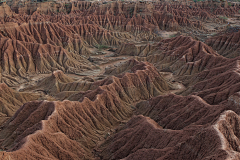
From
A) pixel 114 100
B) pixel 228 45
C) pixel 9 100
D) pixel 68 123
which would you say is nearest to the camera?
pixel 68 123

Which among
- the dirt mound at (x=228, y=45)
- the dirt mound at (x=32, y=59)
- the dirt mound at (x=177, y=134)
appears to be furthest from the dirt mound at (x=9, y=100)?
the dirt mound at (x=228, y=45)

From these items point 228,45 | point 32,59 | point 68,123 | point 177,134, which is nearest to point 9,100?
point 68,123

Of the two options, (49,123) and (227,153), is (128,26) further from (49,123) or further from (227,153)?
(227,153)

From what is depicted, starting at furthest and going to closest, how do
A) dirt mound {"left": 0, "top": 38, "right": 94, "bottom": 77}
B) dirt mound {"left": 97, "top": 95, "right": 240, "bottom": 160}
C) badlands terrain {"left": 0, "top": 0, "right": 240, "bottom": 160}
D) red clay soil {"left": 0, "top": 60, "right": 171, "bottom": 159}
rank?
1. dirt mound {"left": 0, "top": 38, "right": 94, "bottom": 77}
2. red clay soil {"left": 0, "top": 60, "right": 171, "bottom": 159}
3. badlands terrain {"left": 0, "top": 0, "right": 240, "bottom": 160}
4. dirt mound {"left": 97, "top": 95, "right": 240, "bottom": 160}

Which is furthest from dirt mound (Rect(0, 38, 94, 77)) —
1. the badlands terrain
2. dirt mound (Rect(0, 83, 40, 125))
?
dirt mound (Rect(0, 83, 40, 125))

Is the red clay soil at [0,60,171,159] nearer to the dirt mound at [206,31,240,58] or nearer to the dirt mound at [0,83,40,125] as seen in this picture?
the dirt mound at [0,83,40,125]

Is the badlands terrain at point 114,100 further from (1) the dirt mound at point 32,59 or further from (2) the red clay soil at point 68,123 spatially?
(1) the dirt mound at point 32,59

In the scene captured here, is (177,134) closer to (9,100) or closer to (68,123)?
(68,123)

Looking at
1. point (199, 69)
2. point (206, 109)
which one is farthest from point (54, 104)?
point (199, 69)
